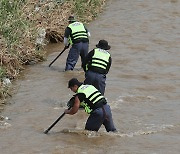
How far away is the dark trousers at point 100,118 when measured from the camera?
28.9 ft

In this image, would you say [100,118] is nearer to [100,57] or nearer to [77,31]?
[100,57]

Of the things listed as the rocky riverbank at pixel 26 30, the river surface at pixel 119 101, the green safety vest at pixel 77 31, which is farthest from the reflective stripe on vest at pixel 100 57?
the green safety vest at pixel 77 31

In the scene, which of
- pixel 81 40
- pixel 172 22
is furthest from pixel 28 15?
pixel 172 22

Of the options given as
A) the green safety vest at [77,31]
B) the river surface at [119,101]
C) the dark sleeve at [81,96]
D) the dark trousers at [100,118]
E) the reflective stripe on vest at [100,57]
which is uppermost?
the reflective stripe on vest at [100,57]

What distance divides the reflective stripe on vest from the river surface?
3.82 ft

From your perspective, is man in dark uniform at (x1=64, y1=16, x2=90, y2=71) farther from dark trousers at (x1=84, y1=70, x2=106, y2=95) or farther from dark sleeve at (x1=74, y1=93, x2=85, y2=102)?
dark sleeve at (x1=74, y1=93, x2=85, y2=102)

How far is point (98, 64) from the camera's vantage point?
10.2 metres

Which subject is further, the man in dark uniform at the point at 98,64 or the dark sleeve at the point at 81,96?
the man in dark uniform at the point at 98,64

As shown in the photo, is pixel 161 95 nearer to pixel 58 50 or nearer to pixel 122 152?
pixel 122 152

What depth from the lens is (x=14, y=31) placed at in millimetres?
13961

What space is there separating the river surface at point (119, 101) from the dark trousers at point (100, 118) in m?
0.19

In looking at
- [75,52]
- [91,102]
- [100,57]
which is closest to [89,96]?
[91,102]

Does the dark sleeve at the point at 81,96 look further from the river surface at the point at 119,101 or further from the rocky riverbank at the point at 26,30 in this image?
the rocky riverbank at the point at 26,30

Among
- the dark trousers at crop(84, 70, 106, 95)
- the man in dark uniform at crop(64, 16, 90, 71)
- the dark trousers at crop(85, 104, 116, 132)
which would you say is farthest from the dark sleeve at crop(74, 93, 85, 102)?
the man in dark uniform at crop(64, 16, 90, 71)
